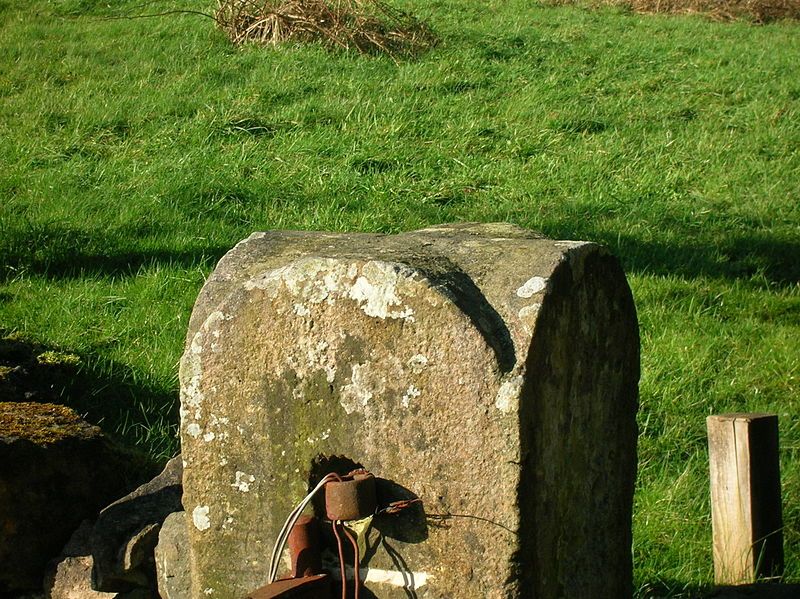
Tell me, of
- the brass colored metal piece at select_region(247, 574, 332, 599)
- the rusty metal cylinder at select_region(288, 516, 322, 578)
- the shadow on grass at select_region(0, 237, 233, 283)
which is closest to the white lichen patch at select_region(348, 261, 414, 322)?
the rusty metal cylinder at select_region(288, 516, 322, 578)

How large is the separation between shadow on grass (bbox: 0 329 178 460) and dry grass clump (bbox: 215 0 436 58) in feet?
20.1

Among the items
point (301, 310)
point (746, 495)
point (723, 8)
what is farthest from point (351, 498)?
point (723, 8)

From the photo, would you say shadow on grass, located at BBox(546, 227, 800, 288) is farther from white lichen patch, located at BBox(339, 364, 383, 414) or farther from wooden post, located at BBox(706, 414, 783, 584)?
white lichen patch, located at BBox(339, 364, 383, 414)

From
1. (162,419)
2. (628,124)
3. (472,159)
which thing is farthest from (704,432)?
(628,124)

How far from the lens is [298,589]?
2111 millimetres

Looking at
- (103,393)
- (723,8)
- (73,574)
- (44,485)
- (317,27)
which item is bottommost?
(73,574)

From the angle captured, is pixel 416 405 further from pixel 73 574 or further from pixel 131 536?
pixel 73 574

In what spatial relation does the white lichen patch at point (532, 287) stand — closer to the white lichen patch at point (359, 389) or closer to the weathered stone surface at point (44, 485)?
the white lichen patch at point (359, 389)

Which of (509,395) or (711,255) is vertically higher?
(711,255)

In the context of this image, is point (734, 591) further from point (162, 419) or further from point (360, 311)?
point (162, 419)

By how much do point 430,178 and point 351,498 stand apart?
5.88 metres

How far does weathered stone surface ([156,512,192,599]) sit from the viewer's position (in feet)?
8.40

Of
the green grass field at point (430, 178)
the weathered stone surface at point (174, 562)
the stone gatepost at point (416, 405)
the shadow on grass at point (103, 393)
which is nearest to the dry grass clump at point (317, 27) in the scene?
the green grass field at point (430, 178)

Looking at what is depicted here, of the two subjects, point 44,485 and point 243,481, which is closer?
point 243,481
